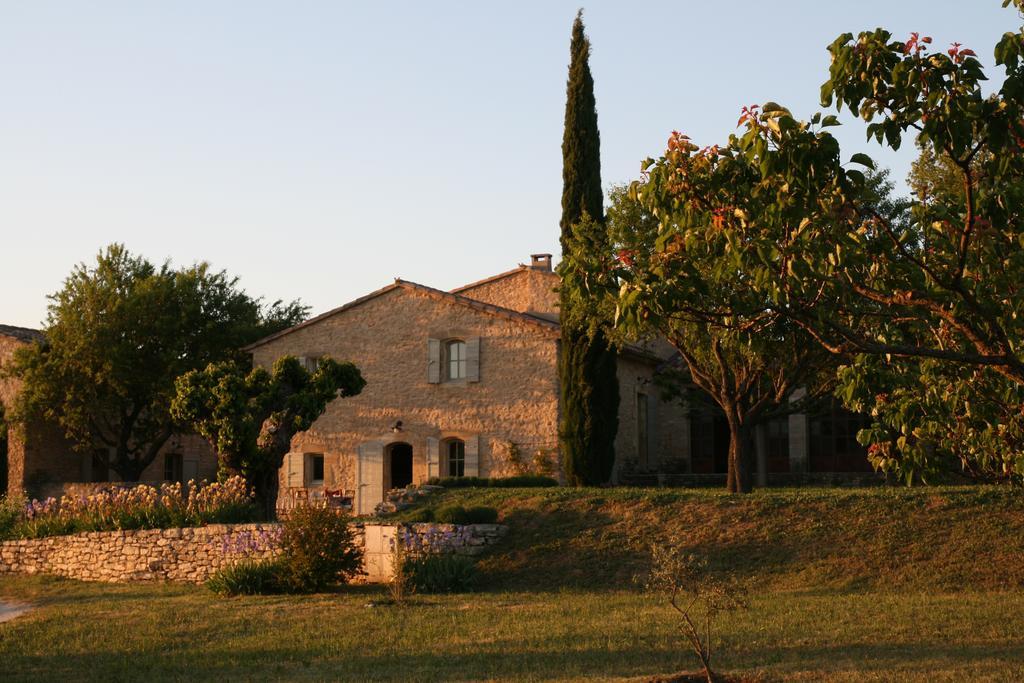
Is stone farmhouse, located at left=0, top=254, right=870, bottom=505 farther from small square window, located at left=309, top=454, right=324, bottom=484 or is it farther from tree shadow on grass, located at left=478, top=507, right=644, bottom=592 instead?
tree shadow on grass, located at left=478, top=507, right=644, bottom=592

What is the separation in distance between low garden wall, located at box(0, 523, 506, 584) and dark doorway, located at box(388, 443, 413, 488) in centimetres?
915

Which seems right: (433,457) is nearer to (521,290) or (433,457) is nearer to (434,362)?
(434,362)

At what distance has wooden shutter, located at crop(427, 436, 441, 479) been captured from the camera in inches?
1085

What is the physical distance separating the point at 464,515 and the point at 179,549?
17.5 ft

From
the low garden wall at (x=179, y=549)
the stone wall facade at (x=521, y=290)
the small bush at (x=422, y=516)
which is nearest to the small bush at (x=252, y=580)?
the low garden wall at (x=179, y=549)

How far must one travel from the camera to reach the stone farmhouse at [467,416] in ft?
88.3

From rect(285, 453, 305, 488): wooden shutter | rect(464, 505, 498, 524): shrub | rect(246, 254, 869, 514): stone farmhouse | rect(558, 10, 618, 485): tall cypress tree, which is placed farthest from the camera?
rect(285, 453, 305, 488): wooden shutter

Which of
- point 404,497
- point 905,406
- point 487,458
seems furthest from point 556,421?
point 905,406

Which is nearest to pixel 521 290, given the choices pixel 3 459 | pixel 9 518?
pixel 9 518

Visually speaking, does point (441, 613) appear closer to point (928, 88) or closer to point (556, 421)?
point (928, 88)

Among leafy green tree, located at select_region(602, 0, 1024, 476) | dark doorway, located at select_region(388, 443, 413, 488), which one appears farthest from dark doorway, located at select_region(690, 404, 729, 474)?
leafy green tree, located at select_region(602, 0, 1024, 476)

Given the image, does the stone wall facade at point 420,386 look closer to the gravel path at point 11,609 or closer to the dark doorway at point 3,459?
the dark doorway at point 3,459

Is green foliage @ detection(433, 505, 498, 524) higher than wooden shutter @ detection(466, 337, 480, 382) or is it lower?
lower

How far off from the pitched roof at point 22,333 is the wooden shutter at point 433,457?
13.3 metres
